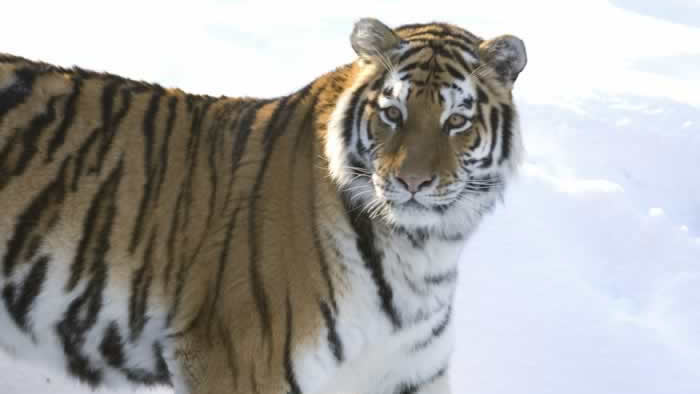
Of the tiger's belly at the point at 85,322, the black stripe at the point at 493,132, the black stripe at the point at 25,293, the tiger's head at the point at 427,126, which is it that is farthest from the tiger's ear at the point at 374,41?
the black stripe at the point at 25,293

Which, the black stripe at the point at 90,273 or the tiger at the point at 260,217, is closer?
the tiger at the point at 260,217

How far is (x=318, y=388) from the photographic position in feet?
6.72

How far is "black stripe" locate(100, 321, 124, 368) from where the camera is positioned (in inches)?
85.4

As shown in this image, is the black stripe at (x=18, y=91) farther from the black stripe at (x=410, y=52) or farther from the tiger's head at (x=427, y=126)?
the black stripe at (x=410, y=52)

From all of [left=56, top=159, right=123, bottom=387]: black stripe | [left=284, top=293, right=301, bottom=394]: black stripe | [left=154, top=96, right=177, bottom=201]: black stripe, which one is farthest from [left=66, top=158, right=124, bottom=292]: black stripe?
[left=284, top=293, right=301, bottom=394]: black stripe

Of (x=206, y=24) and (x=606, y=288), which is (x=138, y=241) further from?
(x=206, y=24)

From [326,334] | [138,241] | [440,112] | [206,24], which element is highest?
[206,24]

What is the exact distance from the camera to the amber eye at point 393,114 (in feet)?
6.47

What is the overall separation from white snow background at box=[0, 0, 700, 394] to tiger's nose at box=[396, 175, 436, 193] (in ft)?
1.24

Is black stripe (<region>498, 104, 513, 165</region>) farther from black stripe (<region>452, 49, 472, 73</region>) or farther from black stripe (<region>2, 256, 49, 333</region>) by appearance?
black stripe (<region>2, 256, 49, 333</region>)

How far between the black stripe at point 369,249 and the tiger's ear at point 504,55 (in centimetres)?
40

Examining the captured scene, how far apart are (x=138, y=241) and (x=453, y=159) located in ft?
2.30

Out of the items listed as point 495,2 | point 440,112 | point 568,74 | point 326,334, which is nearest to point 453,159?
point 440,112

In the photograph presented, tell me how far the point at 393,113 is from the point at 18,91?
0.87 meters
